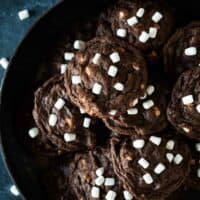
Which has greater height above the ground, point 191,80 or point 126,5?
point 126,5

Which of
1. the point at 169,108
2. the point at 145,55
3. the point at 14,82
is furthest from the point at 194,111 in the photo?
the point at 14,82

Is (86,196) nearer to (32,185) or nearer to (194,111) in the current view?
(32,185)

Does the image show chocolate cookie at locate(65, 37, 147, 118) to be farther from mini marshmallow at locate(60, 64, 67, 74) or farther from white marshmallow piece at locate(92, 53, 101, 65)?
mini marshmallow at locate(60, 64, 67, 74)

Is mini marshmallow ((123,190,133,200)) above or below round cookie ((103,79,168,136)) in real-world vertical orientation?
below

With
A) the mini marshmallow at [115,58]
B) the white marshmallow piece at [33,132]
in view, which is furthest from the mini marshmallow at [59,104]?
the mini marshmallow at [115,58]

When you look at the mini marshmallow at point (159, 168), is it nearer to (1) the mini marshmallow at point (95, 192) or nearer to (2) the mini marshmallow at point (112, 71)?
(1) the mini marshmallow at point (95, 192)

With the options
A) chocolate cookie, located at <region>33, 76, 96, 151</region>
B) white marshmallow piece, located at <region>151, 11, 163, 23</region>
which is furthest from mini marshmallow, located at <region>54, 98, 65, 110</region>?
white marshmallow piece, located at <region>151, 11, 163, 23</region>
